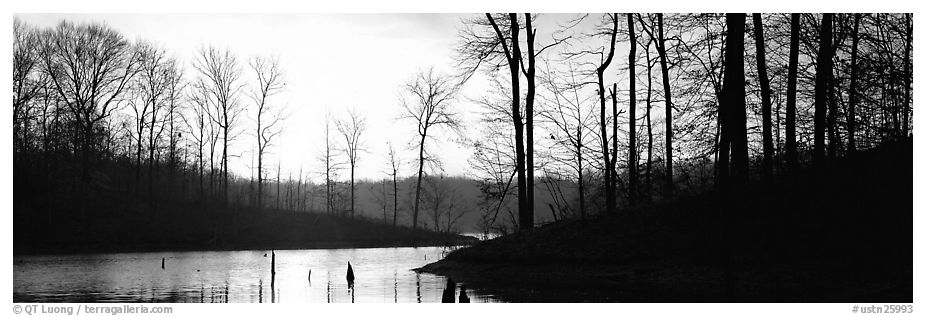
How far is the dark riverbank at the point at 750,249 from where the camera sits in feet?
52.7

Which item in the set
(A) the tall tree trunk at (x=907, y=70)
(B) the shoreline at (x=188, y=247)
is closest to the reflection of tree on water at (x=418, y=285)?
(B) the shoreline at (x=188, y=247)

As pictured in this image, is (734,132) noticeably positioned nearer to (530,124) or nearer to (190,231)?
(530,124)

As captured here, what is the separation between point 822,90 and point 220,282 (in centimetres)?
1771

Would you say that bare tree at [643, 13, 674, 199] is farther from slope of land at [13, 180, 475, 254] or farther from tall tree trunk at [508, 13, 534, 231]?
slope of land at [13, 180, 475, 254]

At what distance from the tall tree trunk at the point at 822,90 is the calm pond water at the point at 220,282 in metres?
10.4

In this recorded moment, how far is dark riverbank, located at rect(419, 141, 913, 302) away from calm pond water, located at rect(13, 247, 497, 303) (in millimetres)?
2158

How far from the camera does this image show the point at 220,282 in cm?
2261

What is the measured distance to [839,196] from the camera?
1934 cm

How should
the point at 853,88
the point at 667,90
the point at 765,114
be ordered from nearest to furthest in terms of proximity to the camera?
the point at 765,114, the point at 853,88, the point at 667,90

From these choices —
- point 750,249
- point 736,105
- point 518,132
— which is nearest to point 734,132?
point 736,105

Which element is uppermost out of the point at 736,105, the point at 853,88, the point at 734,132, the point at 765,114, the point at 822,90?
the point at 853,88

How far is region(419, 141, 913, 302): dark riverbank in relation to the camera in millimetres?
16072

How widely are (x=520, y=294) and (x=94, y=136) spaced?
145ft

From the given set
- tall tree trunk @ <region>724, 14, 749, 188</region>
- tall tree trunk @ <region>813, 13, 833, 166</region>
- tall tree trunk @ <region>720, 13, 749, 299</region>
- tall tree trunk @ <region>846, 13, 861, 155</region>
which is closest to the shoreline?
tall tree trunk @ <region>813, 13, 833, 166</region>
